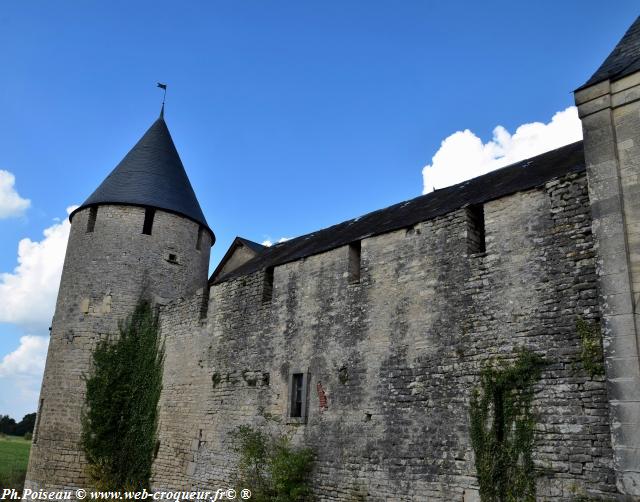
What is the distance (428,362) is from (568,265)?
2.45 meters

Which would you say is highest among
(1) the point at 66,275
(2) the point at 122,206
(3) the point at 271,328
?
(2) the point at 122,206

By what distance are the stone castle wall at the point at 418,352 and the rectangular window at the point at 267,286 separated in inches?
2.4

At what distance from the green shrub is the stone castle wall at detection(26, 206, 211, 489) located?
5.06 meters

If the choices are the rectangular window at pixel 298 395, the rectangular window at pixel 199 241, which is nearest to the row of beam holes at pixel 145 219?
the rectangular window at pixel 199 241

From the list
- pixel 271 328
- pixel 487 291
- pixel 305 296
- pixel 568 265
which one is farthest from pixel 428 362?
pixel 271 328

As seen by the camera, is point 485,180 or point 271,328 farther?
point 271,328

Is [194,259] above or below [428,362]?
above

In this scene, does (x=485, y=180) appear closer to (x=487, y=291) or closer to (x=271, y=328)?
(x=487, y=291)

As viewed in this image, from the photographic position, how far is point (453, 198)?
34.9ft

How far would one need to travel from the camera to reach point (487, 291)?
8.29 metres

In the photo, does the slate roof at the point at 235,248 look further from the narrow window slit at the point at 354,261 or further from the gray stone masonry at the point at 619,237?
the gray stone masonry at the point at 619,237

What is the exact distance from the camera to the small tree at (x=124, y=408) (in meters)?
13.3

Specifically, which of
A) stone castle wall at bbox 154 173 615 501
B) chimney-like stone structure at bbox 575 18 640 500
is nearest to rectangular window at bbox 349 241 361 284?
stone castle wall at bbox 154 173 615 501

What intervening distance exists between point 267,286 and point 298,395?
2.61 metres
